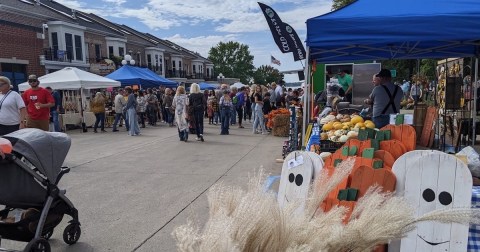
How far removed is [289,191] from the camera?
2584 millimetres

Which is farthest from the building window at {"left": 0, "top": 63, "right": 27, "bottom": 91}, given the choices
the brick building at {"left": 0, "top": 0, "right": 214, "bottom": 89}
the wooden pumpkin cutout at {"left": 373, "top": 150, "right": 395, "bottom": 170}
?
the wooden pumpkin cutout at {"left": 373, "top": 150, "right": 395, "bottom": 170}

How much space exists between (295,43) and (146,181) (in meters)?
3.53

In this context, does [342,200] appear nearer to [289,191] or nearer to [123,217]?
[289,191]

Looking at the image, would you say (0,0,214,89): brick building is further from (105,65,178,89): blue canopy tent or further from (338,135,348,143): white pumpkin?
(338,135,348,143): white pumpkin

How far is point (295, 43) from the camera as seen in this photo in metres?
5.70

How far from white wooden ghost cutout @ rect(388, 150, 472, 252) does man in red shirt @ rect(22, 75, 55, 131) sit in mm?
7354

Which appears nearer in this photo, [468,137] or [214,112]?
[468,137]

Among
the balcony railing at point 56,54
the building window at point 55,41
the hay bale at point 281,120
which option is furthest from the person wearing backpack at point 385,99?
the building window at point 55,41

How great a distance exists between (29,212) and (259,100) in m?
9.94

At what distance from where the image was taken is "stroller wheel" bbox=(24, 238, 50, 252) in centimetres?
321

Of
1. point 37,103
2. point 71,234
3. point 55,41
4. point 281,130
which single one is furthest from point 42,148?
point 55,41

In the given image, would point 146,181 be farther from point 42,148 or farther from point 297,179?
point 297,179

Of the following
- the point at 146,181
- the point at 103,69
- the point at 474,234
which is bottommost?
the point at 146,181

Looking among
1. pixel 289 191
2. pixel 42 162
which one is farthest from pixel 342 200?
pixel 42 162
